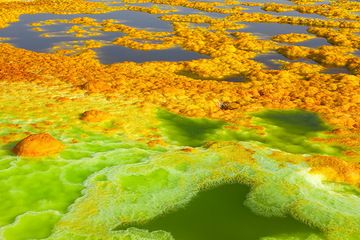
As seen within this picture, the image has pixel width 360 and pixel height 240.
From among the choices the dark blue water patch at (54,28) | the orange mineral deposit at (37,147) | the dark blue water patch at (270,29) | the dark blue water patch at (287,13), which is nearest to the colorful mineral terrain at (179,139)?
the orange mineral deposit at (37,147)

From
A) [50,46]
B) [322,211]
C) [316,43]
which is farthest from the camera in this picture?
[316,43]

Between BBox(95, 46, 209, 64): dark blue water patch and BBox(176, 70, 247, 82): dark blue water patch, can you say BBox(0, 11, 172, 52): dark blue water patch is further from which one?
BBox(176, 70, 247, 82): dark blue water patch

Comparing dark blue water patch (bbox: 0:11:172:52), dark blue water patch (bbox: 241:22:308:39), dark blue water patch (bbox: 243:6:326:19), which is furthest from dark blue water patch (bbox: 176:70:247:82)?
dark blue water patch (bbox: 243:6:326:19)

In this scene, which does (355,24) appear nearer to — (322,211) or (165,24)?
(165,24)

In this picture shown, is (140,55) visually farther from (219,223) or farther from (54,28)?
(219,223)

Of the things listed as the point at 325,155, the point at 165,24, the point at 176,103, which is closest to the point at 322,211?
the point at 325,155

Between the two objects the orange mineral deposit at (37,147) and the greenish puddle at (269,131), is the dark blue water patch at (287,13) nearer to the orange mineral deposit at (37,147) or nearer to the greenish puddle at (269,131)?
the greenish puddle at (269,131)

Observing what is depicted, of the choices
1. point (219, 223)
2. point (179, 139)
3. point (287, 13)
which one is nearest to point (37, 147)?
point (179, 139)
